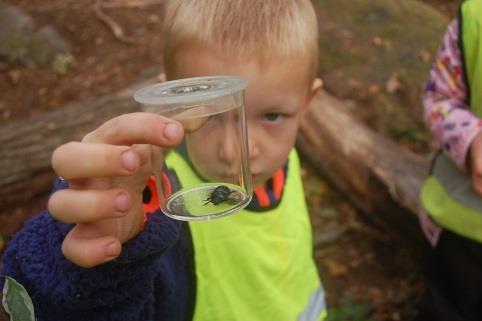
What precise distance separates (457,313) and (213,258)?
1.33 metres

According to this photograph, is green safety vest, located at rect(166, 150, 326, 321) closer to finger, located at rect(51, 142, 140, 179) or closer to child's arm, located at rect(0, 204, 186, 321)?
child's arm, located at rect(0, 204, 186, 321)

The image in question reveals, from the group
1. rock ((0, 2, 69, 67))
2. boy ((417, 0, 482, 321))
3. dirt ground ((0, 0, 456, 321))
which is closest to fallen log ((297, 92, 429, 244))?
dirt ground ((0, 0, 456, 321))

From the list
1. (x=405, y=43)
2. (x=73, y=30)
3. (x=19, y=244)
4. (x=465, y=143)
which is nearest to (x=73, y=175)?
(x=19, y=244)

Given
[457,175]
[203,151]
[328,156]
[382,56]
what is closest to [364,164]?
[328,156]

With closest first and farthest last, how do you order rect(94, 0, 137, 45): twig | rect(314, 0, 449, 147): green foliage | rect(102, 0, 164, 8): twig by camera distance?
rect(314, 0, 449, 147): green foliage → rect(94, 0, 137, 45): twig → rect(102, 0, 164, 8): twig

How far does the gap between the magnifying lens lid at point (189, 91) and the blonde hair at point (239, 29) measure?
1.41 ft

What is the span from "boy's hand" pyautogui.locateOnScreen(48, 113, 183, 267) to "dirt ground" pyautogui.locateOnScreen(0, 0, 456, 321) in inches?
95.7

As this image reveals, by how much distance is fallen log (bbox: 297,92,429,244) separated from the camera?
3.16 meters

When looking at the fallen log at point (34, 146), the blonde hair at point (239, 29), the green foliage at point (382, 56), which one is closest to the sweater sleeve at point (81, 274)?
the blonde hair at point (239, 29)

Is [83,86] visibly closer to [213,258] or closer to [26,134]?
[26,134]

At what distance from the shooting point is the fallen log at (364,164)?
3.16m

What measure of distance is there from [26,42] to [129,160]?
5.32m

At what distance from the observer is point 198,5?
4.76ft

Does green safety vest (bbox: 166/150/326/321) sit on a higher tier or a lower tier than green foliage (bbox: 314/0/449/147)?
higher
